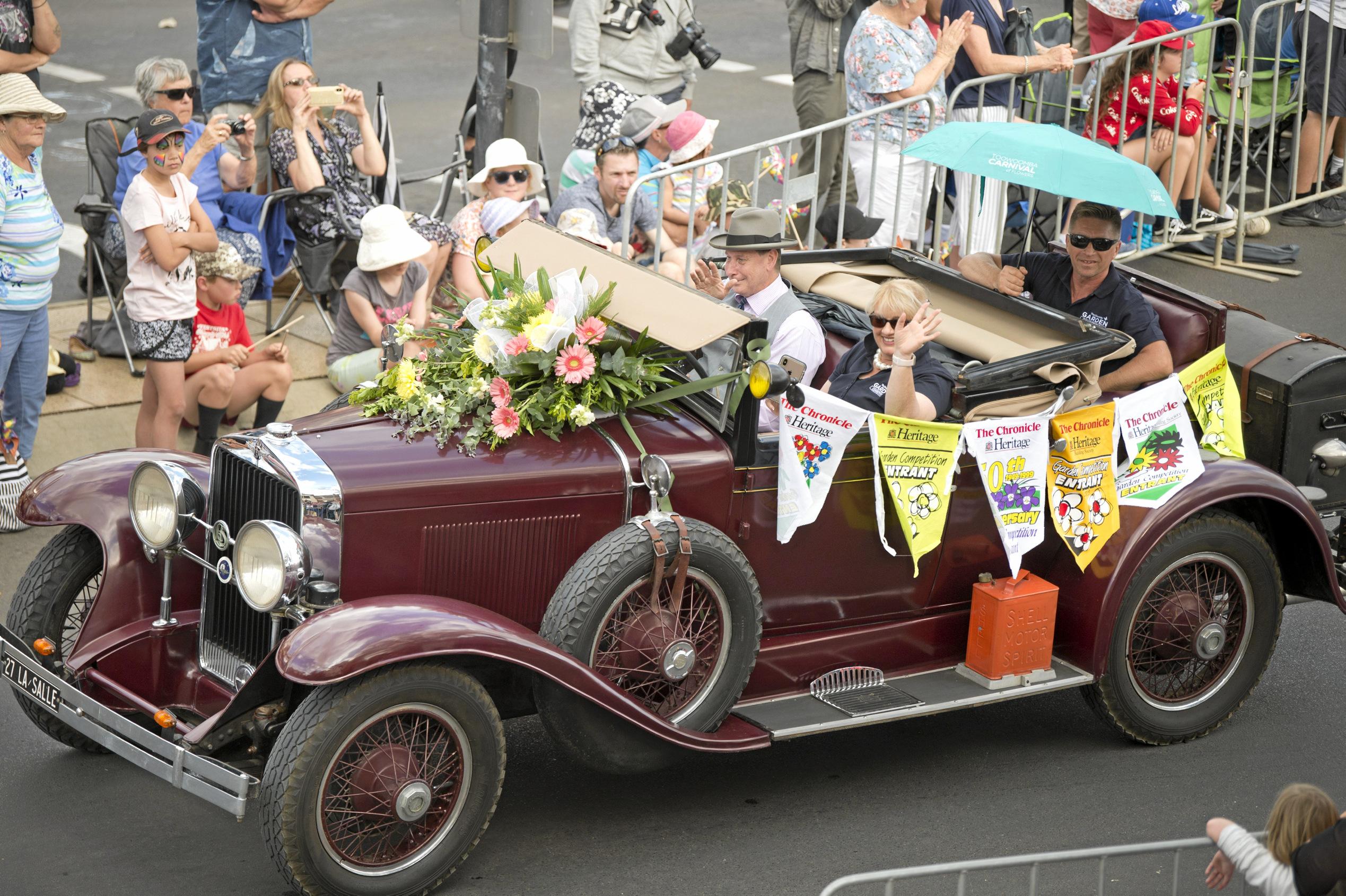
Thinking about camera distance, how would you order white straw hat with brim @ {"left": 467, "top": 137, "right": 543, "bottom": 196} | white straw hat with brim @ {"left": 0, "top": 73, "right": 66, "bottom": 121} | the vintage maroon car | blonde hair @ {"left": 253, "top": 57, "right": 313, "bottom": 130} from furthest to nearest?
blonde hair @ {"left": 253, "top": 57, "right": 313, "bottom": 130}
white straw hat with brim @ {"left": 467, "top": 137, "right": 543, "bottom": 196}
white straw hat with brim @ {"left": 0, "top": 73, "right": 66, "bottom": 121}
the vintage maroon car

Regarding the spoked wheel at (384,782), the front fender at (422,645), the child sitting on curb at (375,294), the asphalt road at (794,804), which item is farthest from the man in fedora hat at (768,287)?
the child sitting on curb at (375,294)

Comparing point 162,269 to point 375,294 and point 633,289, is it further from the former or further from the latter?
point 633,289

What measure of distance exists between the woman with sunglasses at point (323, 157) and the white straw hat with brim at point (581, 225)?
2.81 feet

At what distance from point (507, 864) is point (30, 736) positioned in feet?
6.28

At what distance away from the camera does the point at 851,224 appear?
8469 mm

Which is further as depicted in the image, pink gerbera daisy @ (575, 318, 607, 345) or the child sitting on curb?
the child sitting on curb

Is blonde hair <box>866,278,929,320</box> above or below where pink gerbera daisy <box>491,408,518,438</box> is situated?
above

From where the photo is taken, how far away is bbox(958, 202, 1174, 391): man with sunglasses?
5.80 m

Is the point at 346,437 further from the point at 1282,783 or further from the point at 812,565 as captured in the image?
the point at 1282,783

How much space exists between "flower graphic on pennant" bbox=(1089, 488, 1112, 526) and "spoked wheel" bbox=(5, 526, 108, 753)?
3.35 metres

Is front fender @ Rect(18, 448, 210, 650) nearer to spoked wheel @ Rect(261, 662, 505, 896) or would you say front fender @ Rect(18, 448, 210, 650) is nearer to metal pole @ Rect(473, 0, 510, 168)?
spoked wheel @ Rect(261, 662, 505, 896)

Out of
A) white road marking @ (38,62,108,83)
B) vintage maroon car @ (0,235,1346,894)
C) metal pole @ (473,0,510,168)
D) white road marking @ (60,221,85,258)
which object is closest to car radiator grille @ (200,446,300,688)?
vintage maroon car @ (0,235,1346,894)

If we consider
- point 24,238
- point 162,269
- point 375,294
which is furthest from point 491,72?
point 24,238

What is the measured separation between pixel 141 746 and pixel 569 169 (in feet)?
17.1
